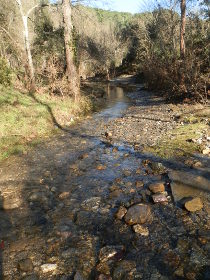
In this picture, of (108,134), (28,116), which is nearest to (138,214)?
(108,134)

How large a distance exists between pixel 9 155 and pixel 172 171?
5.08 m

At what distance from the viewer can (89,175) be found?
6.73 metres

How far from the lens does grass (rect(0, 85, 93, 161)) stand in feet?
30.5

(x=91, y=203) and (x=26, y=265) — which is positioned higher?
(x=91, y=203)

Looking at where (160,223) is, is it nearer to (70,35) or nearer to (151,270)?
(151,270)

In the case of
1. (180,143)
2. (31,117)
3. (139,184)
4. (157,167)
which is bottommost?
(139,184)

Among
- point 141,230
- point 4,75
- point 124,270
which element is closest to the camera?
point 124,270

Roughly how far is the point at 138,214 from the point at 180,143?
404 cm

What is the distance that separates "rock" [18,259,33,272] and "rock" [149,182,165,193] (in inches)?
113

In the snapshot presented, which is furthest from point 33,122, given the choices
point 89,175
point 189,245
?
point 189,245

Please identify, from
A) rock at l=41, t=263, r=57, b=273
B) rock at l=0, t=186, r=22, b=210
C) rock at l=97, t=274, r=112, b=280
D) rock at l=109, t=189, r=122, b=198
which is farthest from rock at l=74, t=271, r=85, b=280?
rock at l=0, t=186, r=22, b=210

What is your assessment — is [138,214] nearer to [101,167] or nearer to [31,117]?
[101,167]

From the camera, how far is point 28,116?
1112cm

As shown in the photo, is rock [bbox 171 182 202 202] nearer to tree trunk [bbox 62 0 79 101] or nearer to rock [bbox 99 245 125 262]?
rock [bbox 99 245 125 262]
